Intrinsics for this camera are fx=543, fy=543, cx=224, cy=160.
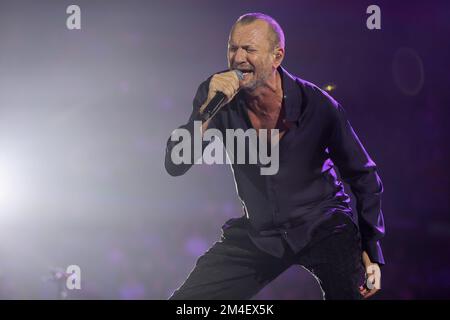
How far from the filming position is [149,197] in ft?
9.97

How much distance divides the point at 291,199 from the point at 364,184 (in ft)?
0.93

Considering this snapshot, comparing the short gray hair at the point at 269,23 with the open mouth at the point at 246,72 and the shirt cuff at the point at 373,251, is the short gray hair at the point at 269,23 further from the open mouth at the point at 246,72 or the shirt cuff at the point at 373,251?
the shirt cuff at the point at 373,251

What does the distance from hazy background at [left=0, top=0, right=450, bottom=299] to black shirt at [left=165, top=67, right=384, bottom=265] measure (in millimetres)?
899

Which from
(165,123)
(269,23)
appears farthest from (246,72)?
(165,123)

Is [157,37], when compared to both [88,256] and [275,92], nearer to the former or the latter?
[275,92]

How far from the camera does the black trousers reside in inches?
78.6

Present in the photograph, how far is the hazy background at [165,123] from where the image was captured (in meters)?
2.95

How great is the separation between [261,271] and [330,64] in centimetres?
135

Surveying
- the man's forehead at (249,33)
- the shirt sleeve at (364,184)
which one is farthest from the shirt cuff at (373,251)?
the man's forehead at (249,33)

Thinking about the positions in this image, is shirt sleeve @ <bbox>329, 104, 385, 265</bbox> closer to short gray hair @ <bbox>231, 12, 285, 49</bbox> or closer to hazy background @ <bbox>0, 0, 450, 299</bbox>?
A: short gray hair @ <bbox>231, 12, 285, 49</bbox>

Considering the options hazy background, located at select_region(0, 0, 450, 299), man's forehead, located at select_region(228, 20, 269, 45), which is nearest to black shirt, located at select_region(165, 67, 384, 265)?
man's forehead, located at select_region(228, 20, 269, 45)

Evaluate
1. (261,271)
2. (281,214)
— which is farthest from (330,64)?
(261,271)
